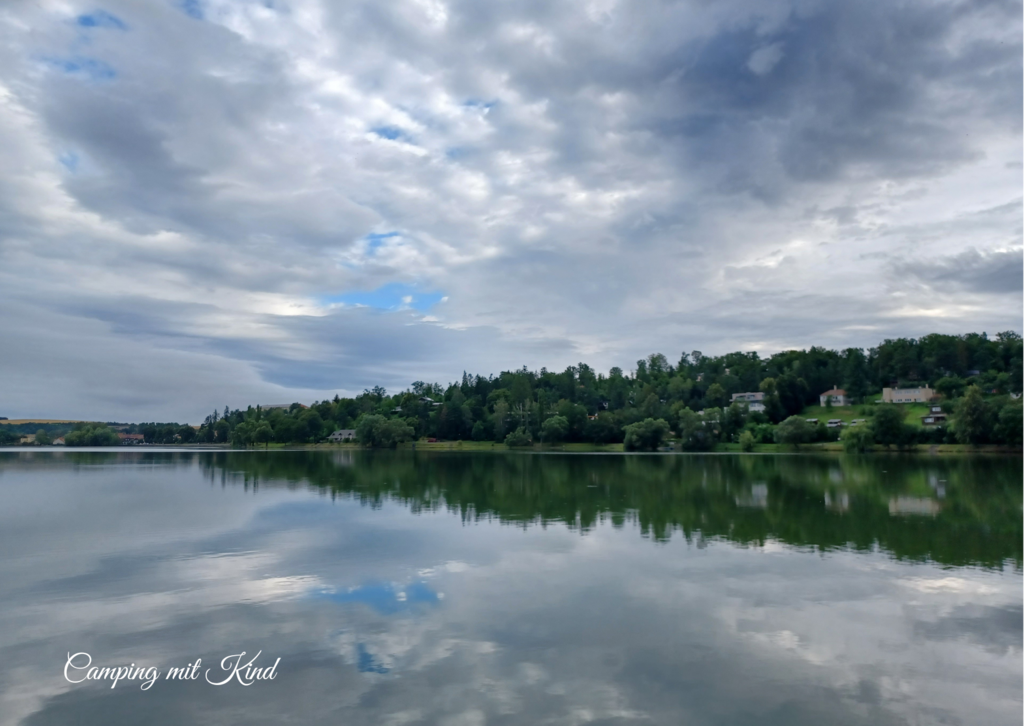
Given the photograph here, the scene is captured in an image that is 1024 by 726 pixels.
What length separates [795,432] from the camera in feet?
298

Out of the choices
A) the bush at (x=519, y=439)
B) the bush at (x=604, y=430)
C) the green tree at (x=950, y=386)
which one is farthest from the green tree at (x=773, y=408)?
the bush at (x=519, y=439)

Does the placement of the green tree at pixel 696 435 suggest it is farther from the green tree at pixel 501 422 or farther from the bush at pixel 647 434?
the green tree at pixel 501 422

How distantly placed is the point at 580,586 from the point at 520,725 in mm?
6890

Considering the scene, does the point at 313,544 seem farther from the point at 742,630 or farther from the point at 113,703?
the point at 742,630

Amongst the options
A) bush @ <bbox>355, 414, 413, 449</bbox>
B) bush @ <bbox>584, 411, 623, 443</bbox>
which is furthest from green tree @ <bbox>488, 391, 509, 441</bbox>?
bush @ <bbox>584, 411, 623, 443</bbox>

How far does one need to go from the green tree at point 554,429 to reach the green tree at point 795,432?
1451 inches

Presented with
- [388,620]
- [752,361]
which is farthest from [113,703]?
[752,361]

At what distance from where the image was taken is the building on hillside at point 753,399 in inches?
4678

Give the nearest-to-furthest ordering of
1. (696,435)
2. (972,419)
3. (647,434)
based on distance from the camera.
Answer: (972,419)
(647,434)
(696,435)

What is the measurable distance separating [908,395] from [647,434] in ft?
201

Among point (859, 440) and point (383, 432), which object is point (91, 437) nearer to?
point (383, 432)

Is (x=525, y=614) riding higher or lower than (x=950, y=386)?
lower

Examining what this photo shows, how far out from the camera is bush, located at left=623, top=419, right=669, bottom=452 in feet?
328

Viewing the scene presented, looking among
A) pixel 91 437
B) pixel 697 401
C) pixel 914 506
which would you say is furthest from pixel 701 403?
pixel 91 437
